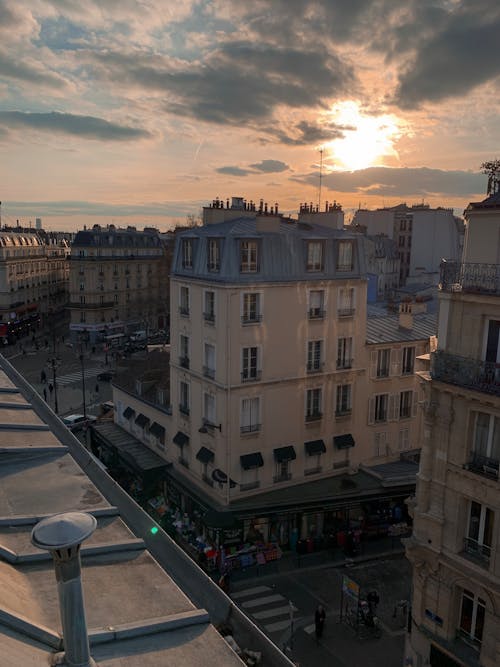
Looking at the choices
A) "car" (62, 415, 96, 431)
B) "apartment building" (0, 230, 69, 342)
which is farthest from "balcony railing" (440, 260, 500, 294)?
"apartment building" (0, 230, 69, 342)

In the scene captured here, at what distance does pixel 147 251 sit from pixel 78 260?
10681 mm

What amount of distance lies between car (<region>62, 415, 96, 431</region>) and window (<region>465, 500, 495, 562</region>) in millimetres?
28533

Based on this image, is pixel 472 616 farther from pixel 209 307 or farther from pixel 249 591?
pixel 209 307

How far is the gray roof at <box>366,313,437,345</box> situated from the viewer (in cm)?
2723

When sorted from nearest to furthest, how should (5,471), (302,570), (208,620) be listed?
(208,620) → (5,471) → (302,570)

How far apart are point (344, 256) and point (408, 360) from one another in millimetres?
6279

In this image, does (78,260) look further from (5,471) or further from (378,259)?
(5,471)

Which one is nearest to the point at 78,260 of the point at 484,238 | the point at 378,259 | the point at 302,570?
the point at 378,259

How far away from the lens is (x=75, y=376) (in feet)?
176

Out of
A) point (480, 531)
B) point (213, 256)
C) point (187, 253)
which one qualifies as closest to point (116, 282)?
point (187, 253)

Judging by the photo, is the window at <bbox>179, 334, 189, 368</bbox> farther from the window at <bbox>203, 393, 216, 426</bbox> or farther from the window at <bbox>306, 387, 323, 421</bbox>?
the window at <bbox>306, 387, 323, 421</bbox>

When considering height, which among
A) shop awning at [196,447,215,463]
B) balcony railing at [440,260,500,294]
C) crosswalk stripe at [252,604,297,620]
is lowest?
crosswalk stripe at [252,604,297,620]

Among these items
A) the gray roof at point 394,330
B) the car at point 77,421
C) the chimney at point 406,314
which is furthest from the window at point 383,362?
the car at point 77,421

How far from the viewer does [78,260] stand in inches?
2756
